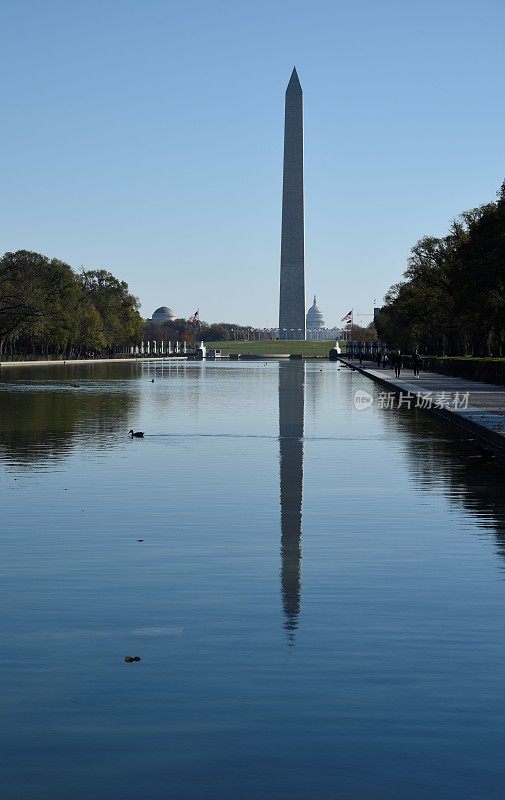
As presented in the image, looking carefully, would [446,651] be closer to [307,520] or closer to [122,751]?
[122,751]

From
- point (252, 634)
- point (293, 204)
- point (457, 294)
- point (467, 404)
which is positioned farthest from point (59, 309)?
point (252, 634)

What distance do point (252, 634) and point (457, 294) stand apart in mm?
70746

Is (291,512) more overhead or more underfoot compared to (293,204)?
more underfoot

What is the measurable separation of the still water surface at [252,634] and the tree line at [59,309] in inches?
4242

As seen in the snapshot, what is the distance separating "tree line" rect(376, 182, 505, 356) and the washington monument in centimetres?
1290

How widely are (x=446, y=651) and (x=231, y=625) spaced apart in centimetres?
175

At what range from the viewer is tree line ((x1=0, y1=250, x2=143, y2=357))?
13312 cm

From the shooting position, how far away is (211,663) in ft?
29.8

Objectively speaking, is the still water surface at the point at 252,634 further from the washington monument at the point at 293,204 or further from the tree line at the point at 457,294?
the washington monument at the point at 293,204

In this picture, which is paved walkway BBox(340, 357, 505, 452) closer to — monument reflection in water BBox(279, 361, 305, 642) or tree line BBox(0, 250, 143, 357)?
monument reflection in water BBox(279, 361, 305, 642)

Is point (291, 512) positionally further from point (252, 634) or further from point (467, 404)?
point (467, 404)

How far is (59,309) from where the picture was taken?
141750mm

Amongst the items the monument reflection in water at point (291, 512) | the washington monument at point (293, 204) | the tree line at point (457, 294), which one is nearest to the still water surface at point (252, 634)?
the monument reflection in water at point (291, 512)

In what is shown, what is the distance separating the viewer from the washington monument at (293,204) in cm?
17450
